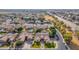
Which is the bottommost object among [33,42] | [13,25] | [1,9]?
[33,42]

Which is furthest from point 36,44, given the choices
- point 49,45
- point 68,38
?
point 68,38

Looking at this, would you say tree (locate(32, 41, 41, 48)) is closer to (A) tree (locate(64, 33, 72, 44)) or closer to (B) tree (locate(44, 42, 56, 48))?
(B) tree (locate(44, 42, 56, 48))

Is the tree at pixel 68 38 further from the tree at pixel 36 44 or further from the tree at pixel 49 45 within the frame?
the tree at pixel 36 44

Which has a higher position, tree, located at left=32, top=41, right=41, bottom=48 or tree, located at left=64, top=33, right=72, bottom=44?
tree, located at left=64, top=33, right=72, bottom=44

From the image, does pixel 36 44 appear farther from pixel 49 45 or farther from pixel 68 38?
pixel 68 38

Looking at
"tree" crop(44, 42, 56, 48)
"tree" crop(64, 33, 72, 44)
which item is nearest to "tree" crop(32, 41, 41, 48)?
"tree" crop(44, 42, 56, 48)

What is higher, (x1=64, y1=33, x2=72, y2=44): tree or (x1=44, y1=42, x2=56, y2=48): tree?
(x1=64, y1=33, x2=72, y2=44): tree

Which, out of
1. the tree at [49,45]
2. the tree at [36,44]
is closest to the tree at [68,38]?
the tree at [49,45]
